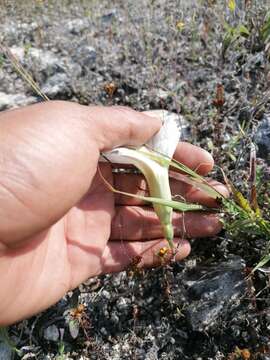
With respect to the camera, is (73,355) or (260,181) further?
(260,181)

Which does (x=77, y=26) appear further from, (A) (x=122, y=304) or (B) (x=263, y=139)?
(A) (x=122, y=304)

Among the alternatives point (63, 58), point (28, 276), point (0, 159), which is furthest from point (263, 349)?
point (63, 58)

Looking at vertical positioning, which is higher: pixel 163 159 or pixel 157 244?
pixel 163 159

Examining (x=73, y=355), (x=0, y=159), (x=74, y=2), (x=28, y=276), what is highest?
(x=0, y=159)

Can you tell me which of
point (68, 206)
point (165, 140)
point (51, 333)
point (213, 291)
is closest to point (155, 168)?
point (165, 140)

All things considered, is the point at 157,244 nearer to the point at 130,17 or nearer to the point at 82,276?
the point at 82,276

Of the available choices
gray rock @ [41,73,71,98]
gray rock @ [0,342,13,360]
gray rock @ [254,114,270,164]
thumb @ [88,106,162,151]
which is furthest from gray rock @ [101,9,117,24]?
gray rock @ [0,342,13,360]

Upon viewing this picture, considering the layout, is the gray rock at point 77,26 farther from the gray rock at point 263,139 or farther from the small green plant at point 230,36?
the gray rock at point 263,139
